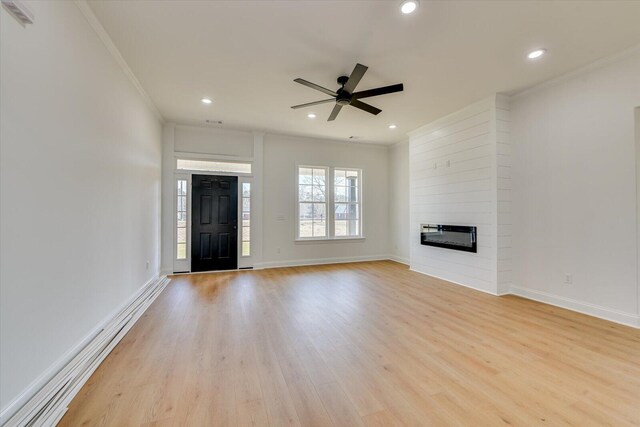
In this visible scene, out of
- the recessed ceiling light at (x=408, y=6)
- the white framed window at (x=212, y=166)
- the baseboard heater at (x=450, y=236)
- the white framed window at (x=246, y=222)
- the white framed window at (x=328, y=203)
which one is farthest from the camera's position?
the white framed window at (x=328, y=203)

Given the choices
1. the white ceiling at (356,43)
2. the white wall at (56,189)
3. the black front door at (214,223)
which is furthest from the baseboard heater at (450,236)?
the white wall at (56,189)

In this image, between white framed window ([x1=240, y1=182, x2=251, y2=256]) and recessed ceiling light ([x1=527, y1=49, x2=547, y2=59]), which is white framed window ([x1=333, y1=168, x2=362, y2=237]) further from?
recessed ceiling light ([x1=527, y1=49, x2=547, y2=59])

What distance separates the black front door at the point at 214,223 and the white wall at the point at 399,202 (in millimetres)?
3899

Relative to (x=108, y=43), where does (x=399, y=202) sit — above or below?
below

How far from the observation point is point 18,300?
1.56 metres

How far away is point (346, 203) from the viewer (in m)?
6.67

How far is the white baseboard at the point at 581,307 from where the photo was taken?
2804 mm

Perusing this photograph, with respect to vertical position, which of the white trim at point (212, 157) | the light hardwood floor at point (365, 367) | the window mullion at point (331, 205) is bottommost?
the light hardwood floor at point (365, 367)

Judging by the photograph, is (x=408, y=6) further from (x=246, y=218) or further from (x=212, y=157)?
(x=246, y=218)

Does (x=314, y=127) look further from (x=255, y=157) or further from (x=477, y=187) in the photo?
(x=477, y=187)

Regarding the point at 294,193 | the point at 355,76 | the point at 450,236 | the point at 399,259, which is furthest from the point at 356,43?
the point at 399,259

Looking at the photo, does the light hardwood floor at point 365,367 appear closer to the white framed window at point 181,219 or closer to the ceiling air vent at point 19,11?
the white framed window at point 181,219

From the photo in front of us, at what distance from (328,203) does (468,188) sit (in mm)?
3086

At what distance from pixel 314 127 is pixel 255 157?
4.78 ft
